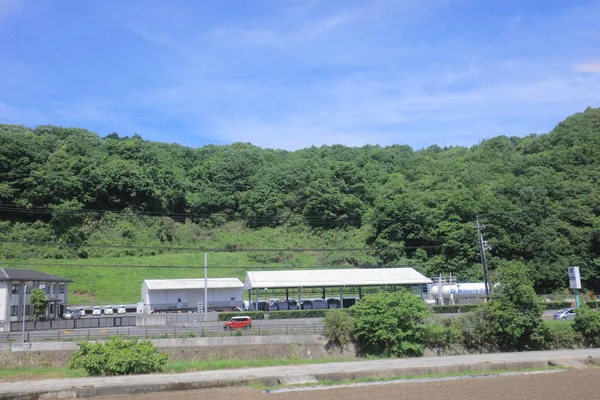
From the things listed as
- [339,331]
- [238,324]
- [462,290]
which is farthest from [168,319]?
[462,290]

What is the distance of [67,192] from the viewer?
251 feet

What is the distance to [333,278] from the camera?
1864 inches

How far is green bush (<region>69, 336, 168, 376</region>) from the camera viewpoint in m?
21.0

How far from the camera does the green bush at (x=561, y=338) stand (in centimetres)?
2772

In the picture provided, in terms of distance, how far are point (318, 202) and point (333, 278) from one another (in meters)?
38.2

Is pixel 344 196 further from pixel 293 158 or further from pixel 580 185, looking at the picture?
pixel 580 185

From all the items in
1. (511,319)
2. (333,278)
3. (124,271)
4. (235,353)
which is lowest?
(235,353)

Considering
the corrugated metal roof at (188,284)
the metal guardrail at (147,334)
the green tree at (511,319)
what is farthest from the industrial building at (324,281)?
the green tree at (511,319)

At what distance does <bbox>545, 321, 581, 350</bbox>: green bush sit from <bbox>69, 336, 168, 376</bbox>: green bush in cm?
2101

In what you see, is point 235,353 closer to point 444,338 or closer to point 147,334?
point 147,334

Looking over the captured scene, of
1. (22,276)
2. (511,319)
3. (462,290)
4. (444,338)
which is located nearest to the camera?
(511,319)

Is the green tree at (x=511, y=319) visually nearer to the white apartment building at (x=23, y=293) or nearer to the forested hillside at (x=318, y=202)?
the white apartment building at (x=23, y=293)

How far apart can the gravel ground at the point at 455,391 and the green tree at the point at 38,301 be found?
104 feet

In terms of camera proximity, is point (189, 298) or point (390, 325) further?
point (189, 298)
